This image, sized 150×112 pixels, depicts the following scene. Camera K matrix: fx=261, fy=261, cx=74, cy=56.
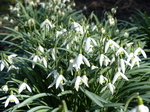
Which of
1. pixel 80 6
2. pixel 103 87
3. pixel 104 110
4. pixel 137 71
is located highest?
pixel 80 6

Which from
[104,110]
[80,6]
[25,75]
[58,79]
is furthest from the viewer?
[80,6]

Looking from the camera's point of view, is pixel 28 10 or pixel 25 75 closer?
pixel 25 75

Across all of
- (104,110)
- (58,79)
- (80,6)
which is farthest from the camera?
(80,6)

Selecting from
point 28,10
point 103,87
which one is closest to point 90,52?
point 103,87

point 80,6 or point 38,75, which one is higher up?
point 80,6

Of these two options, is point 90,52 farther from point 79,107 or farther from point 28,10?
point 28,10

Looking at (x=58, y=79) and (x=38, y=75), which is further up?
(x=38, y=75)

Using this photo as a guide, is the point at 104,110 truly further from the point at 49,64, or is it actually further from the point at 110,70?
the point at 49,64

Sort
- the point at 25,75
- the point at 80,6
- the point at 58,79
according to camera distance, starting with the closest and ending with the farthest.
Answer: the point at 58,79
the point at 25,75
the point at 80,6

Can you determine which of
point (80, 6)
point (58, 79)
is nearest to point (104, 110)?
Answer: point (58, 79)
